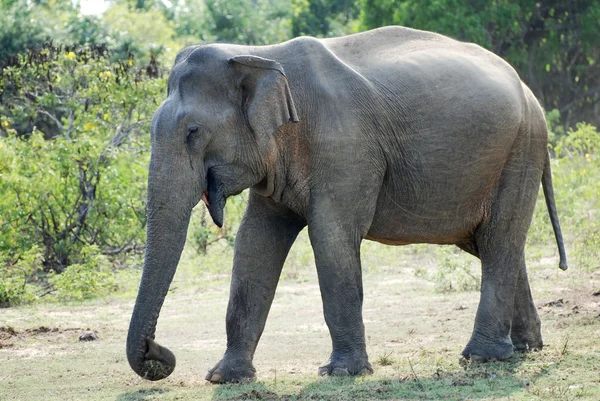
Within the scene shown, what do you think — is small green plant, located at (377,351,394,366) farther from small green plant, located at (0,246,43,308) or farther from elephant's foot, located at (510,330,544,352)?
small green plant, located at (0,246,43,308)

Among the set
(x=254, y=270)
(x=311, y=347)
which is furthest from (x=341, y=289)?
(x=311, y=347)

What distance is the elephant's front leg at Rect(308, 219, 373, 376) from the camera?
6.94 metres

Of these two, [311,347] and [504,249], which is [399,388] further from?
[311,347]

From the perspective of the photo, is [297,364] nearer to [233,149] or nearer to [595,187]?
[233,149]

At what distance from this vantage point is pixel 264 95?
675cm

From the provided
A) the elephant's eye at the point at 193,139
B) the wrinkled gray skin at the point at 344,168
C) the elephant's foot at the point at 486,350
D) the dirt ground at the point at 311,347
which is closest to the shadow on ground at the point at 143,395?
the dirt ground at the point at 311,347

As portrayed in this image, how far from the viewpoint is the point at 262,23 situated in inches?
1576

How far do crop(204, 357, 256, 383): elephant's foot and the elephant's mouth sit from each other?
1.00 m

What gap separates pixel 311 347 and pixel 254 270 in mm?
1530

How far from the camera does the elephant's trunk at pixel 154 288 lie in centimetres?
617

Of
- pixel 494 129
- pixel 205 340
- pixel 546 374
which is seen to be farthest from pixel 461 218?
pixel 205 340

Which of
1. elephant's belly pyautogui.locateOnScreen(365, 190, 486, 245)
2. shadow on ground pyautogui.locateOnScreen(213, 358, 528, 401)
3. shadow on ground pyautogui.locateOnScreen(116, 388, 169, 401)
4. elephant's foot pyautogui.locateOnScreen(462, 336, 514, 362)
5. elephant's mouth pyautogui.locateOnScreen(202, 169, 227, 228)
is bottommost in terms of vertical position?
elephant's foot pyautogui.locateOnScreen(462, 336, 514, 362)

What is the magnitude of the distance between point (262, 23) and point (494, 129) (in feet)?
108

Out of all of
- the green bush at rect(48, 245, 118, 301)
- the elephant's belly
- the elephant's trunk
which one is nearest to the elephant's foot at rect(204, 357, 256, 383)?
the elephant's trunk
